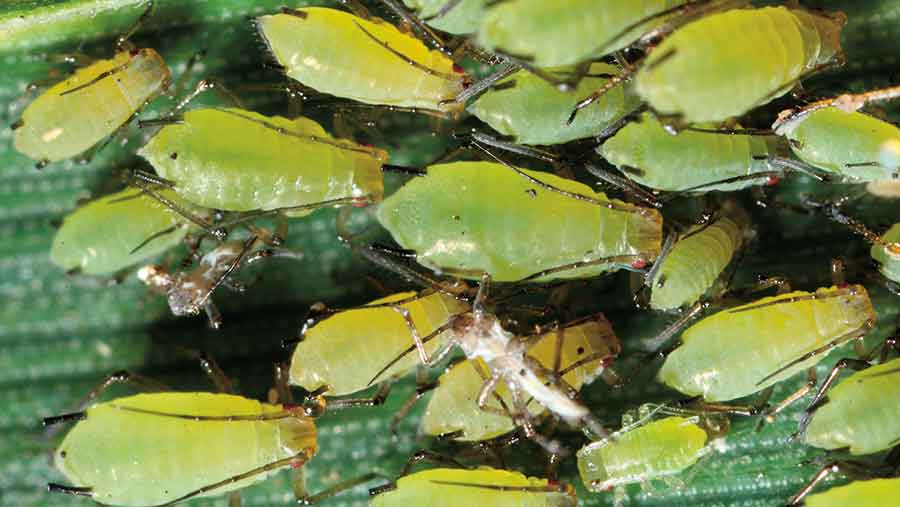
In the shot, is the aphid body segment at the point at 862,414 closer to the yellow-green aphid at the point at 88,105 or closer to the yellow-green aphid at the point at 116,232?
the yellow-green aphid at the point at 116,232

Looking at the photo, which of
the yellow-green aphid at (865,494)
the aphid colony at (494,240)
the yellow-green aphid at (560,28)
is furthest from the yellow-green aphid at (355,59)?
the yellow-green aphid at (865,494)

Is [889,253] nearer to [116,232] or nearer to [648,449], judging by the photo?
[648,449]

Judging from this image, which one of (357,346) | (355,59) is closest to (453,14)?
(355,59)

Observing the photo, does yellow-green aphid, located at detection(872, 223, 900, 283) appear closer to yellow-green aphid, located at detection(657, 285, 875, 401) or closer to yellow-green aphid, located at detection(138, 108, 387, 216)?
yellow-green aphid, located at detection(657, 285, 875, 401)

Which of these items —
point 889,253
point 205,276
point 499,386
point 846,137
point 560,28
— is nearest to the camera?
point 560,28

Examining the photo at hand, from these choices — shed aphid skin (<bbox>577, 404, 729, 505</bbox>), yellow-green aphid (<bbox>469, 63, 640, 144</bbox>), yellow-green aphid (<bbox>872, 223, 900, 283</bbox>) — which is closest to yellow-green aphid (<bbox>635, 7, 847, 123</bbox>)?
yellow-green aphid (<bbox>469, 63, 640, 144</bbox>)

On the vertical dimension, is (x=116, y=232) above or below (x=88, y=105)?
below

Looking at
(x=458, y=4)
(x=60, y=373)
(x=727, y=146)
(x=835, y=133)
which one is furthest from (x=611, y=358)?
(x=60, y=373)

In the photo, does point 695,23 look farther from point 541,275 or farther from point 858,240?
point 858,240
